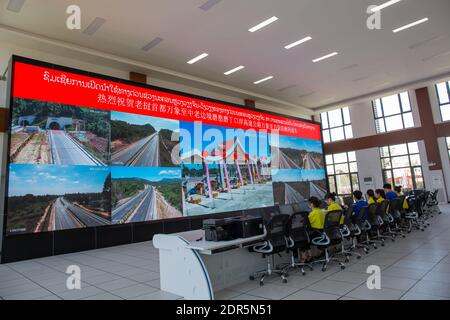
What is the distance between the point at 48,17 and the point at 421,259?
27.1 ft

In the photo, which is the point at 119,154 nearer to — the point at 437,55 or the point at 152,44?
the point at 152,44

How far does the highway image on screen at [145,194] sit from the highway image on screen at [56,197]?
0.24 m

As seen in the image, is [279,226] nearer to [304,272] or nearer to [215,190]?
[304,272]

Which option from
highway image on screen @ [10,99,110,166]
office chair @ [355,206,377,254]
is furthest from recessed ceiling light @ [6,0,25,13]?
office chair @ [355,206,377,254]

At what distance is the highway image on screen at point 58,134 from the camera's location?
558cm

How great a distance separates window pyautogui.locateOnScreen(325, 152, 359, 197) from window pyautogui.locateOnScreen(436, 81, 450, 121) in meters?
4.44

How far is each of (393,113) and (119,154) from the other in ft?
45.9

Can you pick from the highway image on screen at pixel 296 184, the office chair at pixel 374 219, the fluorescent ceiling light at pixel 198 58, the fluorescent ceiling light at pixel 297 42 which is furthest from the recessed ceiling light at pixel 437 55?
the fluorescent ceiling light at pixel 198 58

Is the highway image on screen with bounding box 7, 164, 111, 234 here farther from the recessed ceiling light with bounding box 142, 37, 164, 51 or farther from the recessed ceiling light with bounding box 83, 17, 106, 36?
the recessed ceiling light with bounding box 142, 37, 164, 51

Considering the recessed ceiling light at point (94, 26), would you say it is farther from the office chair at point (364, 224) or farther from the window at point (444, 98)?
the window at point (444, 98)

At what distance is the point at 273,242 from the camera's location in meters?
3.69

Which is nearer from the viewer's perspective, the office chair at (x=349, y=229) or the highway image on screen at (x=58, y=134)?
the office chair at (x=349, y=229)

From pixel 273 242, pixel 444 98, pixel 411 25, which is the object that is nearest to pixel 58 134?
pixel 273 242

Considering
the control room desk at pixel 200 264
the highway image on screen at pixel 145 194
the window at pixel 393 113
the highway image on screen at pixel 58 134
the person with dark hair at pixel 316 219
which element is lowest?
the control room desk at pixel 200 264
